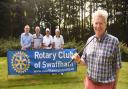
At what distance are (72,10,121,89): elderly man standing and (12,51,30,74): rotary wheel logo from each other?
853 cm

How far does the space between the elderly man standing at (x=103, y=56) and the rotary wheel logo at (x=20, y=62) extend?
853 cm

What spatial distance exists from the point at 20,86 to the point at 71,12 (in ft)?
125

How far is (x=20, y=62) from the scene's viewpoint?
14062 mm

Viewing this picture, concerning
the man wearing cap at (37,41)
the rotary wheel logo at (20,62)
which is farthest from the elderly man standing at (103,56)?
→ the man wearing cap at (37,41)

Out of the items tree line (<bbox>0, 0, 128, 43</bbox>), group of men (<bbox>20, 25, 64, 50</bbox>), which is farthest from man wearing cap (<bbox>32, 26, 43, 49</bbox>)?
tree line (<bbox>0, 0, 128, 43</bbox>)

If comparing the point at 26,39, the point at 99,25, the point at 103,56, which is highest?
the point at 99,25

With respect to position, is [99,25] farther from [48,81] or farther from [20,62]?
[20,62]

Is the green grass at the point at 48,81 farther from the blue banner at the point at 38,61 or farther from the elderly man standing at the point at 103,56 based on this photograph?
the elderly man standing at the point at 103,56

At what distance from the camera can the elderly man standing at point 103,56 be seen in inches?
217

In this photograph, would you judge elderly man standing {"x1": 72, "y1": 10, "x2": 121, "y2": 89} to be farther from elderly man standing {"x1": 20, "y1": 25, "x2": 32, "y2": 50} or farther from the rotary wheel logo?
elderly man standing {"x1": 20, "y1": 25, "x2": 32, "y2": 50}

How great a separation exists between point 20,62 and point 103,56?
878 centimetres

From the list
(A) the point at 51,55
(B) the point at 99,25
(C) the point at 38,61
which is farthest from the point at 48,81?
(B) the point at 99,25

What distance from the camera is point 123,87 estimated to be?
12.7m

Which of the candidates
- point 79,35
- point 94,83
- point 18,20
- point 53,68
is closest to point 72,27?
point 79,35
